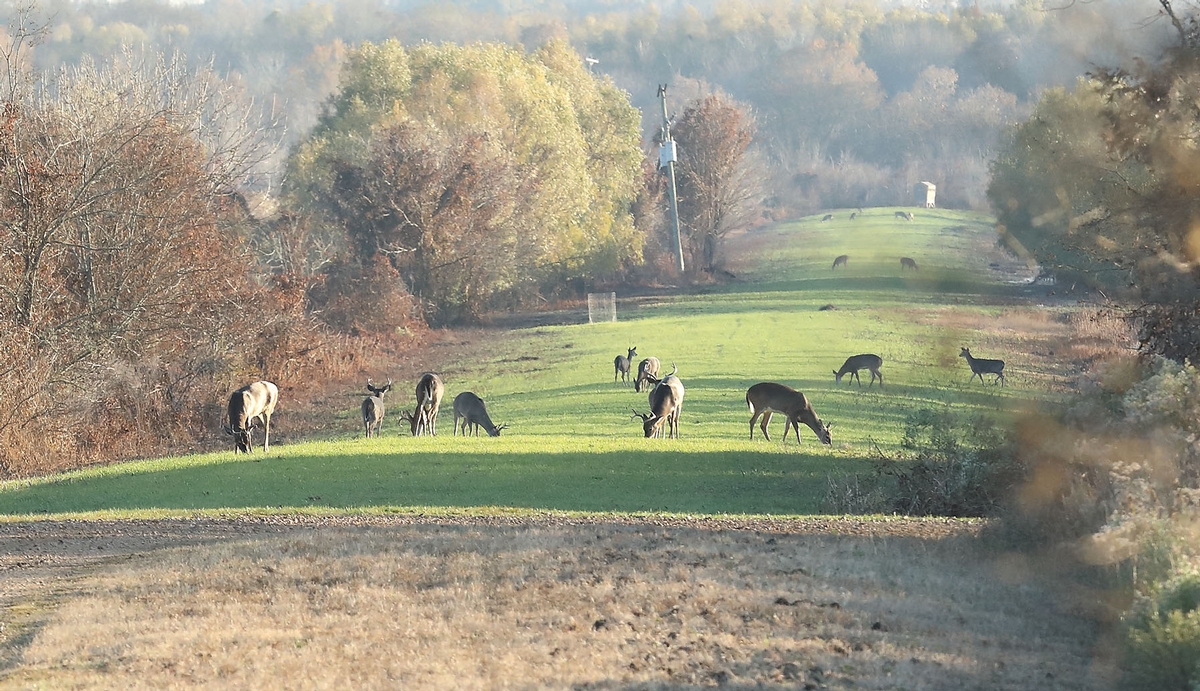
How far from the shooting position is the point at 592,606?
42.1ft

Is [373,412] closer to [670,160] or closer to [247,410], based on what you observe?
[247,410]

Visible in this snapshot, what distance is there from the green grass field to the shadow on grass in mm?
60

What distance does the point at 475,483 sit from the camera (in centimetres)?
2367

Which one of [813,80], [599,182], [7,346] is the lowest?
[7,346]

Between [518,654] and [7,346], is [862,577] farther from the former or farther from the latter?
[7,346]

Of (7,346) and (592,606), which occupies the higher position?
(7,346)

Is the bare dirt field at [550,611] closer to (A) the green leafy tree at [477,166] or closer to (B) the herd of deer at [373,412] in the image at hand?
(B) the herd of deer at [373,412]

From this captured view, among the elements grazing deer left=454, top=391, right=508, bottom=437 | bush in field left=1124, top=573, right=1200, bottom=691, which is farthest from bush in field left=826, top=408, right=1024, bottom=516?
grazing deer left=454, top=391, right=508, bottom=437

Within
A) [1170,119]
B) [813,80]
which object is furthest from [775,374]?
[813,80]

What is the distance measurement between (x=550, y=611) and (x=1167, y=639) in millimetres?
5353

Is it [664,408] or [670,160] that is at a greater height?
[670,160]

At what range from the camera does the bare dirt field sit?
10.9 m

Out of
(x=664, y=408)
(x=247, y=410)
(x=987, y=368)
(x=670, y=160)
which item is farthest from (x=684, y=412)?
(x=670, y=160)

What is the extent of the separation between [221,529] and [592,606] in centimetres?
842
